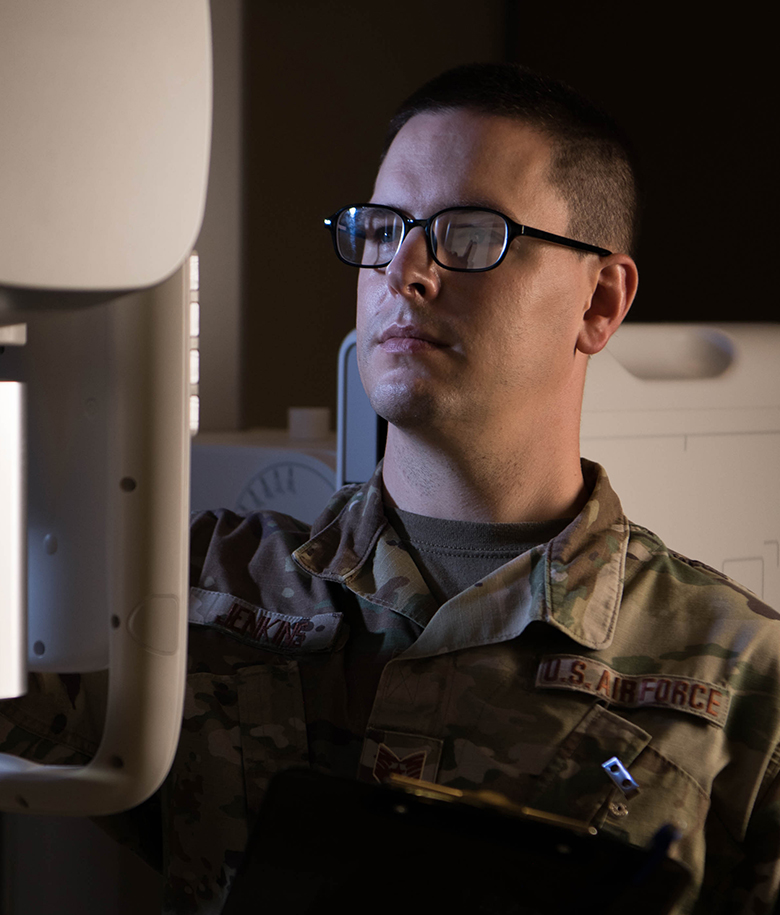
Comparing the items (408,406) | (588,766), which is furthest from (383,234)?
(588,766)

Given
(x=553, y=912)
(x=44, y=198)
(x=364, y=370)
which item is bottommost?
(x=553, y=912)

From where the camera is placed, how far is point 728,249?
2.29 m

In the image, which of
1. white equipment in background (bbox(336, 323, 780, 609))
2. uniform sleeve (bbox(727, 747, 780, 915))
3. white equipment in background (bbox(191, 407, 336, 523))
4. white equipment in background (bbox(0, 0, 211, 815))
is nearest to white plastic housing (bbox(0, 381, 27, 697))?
white equipment in background (bbox(0, 0, 211, 815))

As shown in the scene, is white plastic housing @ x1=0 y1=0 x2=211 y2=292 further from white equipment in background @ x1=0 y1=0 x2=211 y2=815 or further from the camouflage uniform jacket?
the camouflage uniform jacket

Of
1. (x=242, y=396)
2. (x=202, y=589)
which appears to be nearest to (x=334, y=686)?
(x=202, y=589)

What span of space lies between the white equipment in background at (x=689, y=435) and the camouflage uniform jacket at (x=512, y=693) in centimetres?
19

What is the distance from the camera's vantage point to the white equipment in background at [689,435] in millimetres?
1301

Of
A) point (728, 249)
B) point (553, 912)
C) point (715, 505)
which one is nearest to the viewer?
point (553, 912)

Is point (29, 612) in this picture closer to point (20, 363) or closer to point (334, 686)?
point (20, 363)

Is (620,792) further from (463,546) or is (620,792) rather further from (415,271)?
(415,271)

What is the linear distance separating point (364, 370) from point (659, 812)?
55 centimetres

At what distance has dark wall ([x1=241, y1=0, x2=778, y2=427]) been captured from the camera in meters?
2.23

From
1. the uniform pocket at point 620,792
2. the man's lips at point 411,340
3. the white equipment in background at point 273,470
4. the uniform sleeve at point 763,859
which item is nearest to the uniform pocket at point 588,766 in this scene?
the uniform pocket at point 620,792

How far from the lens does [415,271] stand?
105cm
